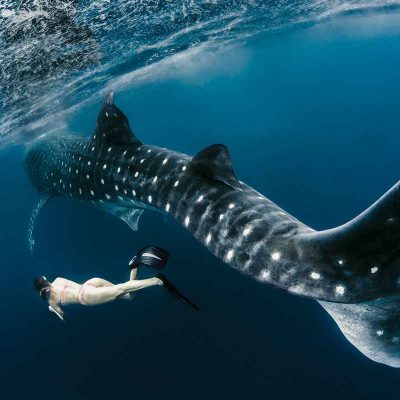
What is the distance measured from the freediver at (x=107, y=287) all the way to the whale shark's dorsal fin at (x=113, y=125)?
2572 mm

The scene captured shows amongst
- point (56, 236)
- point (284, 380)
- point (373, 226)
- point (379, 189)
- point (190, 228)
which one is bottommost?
point (379, 189)

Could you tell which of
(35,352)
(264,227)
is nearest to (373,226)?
(264,227)

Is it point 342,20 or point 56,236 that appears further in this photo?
point 342,20

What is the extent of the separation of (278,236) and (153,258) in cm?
224

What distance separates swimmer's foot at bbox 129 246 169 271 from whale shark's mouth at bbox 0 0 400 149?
21.2 feet

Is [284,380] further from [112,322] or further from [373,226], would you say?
[373,226]

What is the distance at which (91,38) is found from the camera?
12.2 meters

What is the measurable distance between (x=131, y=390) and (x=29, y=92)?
1341cm

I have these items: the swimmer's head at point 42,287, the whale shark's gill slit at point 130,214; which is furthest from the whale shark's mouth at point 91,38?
the swimmer's head at point 42,287

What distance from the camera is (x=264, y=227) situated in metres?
3.45

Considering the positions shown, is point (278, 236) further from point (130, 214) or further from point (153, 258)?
point (130, 214)

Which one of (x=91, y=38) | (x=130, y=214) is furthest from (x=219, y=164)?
(x=91, y=38)

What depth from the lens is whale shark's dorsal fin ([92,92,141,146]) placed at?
21.6 ft

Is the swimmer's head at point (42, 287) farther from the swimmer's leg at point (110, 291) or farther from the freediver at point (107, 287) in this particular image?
the swimmer's leg at point (110, 291)
